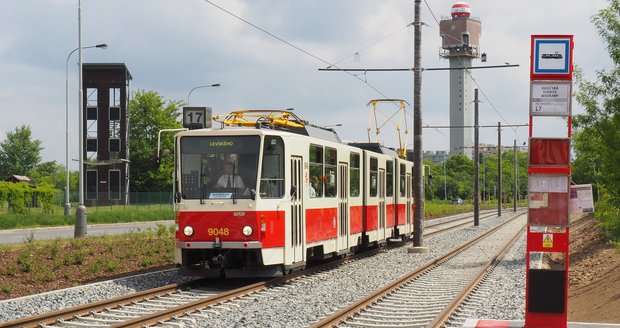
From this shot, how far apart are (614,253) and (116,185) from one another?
194 feet

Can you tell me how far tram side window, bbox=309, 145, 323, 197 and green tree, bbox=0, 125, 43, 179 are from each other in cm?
9058

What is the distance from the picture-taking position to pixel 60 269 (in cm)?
1948

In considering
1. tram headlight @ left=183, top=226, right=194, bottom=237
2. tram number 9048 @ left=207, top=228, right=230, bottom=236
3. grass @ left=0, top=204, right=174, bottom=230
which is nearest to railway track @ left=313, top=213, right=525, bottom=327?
tram number 9048 @ left=207, top=228, right=230, bottom=236

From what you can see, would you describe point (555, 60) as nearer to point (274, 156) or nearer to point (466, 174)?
point (274, 156)

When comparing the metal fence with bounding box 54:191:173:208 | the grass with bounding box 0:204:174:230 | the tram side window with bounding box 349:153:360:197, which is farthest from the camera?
the metal fence with bounding box 54:191:173:208

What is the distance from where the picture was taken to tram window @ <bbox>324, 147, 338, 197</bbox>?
20.1 m

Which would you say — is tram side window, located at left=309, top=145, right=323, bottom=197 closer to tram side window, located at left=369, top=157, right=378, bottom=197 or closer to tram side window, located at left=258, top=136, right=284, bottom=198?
tram side window, located at left=258, top=136, right=284, bottom=198

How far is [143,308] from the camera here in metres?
13.6

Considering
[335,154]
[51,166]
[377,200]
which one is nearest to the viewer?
[335,154]

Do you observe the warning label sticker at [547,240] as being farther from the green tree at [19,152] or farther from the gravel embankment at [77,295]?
the green tree at [19,152]

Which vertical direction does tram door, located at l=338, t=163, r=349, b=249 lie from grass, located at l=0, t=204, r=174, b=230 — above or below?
above

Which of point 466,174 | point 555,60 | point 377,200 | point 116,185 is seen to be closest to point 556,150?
point 555,60

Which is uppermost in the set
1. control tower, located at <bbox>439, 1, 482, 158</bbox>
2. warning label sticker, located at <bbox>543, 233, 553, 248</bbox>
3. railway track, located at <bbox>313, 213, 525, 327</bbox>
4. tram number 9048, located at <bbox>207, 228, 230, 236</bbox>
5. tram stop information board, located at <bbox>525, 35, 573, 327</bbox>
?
control tower, located at <bbox>439, 1, 482, 158</bbox>

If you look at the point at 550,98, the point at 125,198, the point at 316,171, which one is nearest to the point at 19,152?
the point at 125,198
